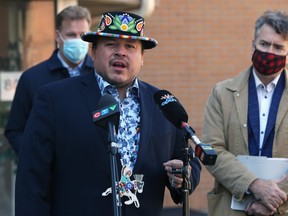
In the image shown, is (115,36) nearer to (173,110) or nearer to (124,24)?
(124,24)

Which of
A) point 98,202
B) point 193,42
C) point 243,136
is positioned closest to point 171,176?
point 98,202

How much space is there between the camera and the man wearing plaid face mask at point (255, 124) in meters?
4.64

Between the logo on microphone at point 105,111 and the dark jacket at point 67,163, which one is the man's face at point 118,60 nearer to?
the dark jacket at point 67,163

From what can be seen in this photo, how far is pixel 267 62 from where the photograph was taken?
15.8ft

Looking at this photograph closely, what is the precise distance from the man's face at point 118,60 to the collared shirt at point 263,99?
1.19 m

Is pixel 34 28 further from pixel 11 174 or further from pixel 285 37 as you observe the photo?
pixel 285 37

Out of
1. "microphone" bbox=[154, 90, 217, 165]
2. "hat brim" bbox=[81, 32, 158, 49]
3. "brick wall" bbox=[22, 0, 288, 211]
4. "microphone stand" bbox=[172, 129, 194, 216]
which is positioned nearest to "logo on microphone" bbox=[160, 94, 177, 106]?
"microphone" bbox=[154, 90, 217, 165]

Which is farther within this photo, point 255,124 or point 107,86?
point 255,124

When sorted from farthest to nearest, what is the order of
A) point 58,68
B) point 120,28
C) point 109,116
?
point 58,68 < point 120,28 < point 109,116

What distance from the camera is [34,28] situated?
784cm

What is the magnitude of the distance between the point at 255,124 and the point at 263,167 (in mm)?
281

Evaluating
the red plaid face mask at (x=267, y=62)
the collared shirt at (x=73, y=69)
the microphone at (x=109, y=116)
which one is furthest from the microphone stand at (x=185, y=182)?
the collared shirt at (x=73, y=69)

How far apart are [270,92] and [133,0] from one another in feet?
10.4

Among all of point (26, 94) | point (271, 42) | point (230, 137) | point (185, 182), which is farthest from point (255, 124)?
point (26, 94)
